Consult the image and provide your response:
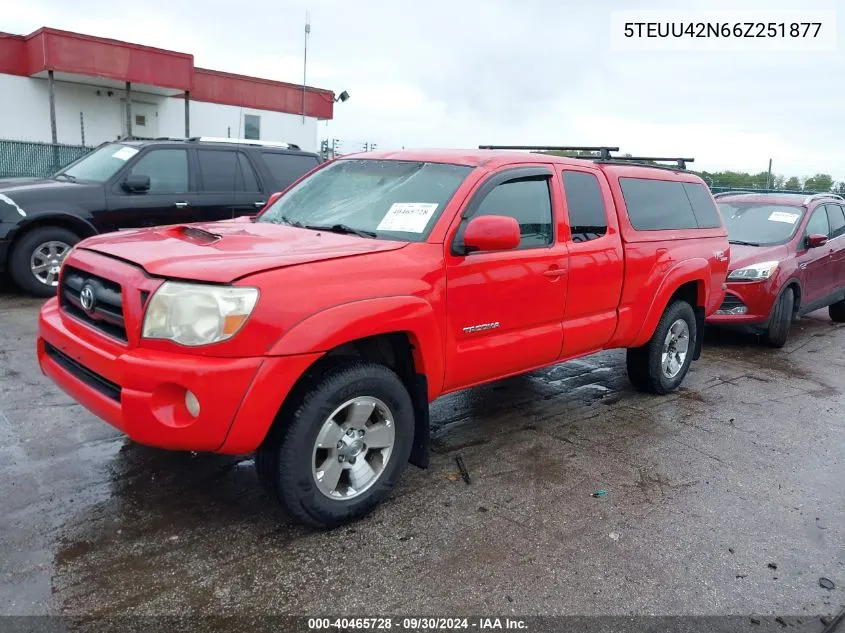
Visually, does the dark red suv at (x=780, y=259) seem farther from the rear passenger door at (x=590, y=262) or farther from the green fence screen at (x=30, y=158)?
the green fence screen at (x=30, y=158)

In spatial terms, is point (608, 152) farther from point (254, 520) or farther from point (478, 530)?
point (254, 520)

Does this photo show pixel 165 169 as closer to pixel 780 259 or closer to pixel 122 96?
pixel 780 259

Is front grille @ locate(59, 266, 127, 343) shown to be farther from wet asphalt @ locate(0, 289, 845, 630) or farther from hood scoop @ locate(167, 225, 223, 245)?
wet asphalt @ locate(0, 289, 845, 630)

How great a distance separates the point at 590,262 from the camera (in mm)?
4469

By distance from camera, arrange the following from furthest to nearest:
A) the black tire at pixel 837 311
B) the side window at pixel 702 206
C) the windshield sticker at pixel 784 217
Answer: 1. the black tire at pixel 837 311
2. the windshield sticker at pixel 784 217
3. the side window at pixel 702 206

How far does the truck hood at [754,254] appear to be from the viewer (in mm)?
7503

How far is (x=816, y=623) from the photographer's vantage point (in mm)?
2795

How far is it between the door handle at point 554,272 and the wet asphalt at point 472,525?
1.12 metres

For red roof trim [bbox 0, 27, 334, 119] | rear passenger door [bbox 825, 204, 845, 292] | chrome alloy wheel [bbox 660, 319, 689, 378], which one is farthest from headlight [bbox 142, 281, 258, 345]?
Result: red roof trim [bbox 0, 27, 334, 119]

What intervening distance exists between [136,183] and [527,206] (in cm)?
528

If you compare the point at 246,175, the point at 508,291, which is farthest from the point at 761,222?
the point at 246,175

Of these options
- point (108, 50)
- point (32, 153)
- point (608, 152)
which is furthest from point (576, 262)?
point (108, 50)

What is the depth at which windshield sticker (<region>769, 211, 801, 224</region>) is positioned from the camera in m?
8.23

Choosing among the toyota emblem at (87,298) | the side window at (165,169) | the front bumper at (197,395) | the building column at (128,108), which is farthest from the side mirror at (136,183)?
the building column at (128,108)
